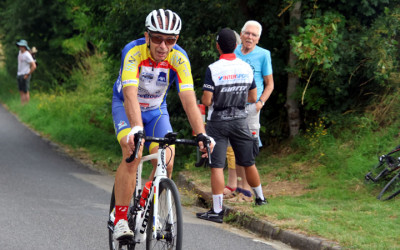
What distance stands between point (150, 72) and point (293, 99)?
6.26 m

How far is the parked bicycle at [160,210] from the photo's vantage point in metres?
4.89

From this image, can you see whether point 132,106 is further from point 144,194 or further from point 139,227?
point 139,227

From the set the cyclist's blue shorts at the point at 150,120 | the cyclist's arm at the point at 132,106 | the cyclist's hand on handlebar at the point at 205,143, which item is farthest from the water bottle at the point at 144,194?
the cyclist's hand on handlebar at the point at 205,143

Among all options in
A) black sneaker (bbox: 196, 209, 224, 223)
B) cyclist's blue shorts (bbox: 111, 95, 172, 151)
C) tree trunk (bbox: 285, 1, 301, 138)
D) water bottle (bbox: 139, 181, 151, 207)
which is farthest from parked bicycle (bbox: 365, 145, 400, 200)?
water bottle (bbox: 139, 181, 151, 207)

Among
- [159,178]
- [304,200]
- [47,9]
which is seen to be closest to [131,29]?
[304,200]

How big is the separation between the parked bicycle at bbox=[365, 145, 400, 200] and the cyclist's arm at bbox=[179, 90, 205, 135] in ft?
12.2

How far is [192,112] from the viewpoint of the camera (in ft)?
17.7

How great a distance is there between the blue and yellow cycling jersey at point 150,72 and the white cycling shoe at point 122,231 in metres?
1.02

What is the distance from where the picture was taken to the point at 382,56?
1052cm

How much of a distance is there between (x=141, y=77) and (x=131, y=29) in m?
7.38

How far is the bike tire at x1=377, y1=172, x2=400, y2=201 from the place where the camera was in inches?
330

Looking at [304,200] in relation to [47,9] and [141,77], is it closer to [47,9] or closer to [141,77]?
[141,77]

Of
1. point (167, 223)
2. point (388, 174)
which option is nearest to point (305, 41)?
point (388, 174)

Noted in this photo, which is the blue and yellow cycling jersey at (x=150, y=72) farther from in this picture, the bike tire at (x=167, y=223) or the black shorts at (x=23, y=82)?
the black shorts at (x=23, y=82)
